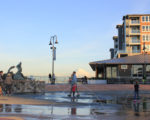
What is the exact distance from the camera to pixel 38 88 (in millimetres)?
23906

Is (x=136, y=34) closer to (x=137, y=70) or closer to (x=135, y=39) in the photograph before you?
(x=135, y=39)

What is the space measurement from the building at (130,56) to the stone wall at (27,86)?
2692 centimetres

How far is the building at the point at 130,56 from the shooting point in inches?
2058

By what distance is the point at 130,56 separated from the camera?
57.0m

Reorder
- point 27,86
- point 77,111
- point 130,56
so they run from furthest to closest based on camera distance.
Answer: point 130,56 < point 27,86 < point 77,111

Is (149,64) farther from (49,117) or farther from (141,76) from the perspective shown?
(49,117)

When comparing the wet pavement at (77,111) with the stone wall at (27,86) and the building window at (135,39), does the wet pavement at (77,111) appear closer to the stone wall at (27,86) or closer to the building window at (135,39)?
the stone wall at (27,86)

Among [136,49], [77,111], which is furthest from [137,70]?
A: [77,111]

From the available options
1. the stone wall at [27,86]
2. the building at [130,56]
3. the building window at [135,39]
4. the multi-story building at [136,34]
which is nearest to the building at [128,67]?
the building at [130,56]

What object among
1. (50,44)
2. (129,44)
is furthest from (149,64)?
(129,44)

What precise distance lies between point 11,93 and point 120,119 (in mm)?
13869

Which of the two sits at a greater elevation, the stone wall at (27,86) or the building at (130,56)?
the building at (130,56)

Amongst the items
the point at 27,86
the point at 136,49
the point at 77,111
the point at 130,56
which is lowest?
the point at 77,111

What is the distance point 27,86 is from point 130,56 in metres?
37.0
